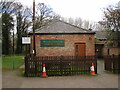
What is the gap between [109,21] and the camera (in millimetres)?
16484

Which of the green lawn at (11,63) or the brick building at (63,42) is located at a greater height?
the brick building at (63,42)

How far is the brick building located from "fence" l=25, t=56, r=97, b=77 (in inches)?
187

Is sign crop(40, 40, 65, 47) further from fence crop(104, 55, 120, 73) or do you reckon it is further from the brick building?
fence crop(104, 55, 120, 73)

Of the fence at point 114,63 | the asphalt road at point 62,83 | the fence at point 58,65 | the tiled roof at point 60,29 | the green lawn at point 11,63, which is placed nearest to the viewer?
the asphalt road at point 62,83

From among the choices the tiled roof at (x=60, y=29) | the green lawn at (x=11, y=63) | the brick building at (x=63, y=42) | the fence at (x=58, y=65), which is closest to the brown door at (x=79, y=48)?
the brick building at (x=63, y=42)

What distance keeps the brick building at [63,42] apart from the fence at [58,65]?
4.74 meters

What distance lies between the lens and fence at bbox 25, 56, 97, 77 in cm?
836

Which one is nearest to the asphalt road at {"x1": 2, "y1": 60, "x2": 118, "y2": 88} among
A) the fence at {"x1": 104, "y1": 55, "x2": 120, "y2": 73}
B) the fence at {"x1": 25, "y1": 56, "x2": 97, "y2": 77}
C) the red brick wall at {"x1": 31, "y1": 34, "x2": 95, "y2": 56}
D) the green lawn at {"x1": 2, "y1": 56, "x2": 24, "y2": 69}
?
the fence at {"x1": 25, "y1": 56, "x2": 97, "y2": 77}

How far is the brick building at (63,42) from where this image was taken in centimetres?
1355

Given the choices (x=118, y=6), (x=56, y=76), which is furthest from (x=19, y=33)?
(x=56, y=76)

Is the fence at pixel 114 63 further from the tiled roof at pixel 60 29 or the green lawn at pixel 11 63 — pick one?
the green lawn at pixel 11 63

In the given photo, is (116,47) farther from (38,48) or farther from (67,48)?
(38,48)

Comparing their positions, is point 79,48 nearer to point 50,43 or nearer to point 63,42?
point 63,42

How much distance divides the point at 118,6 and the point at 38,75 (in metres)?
11.6
